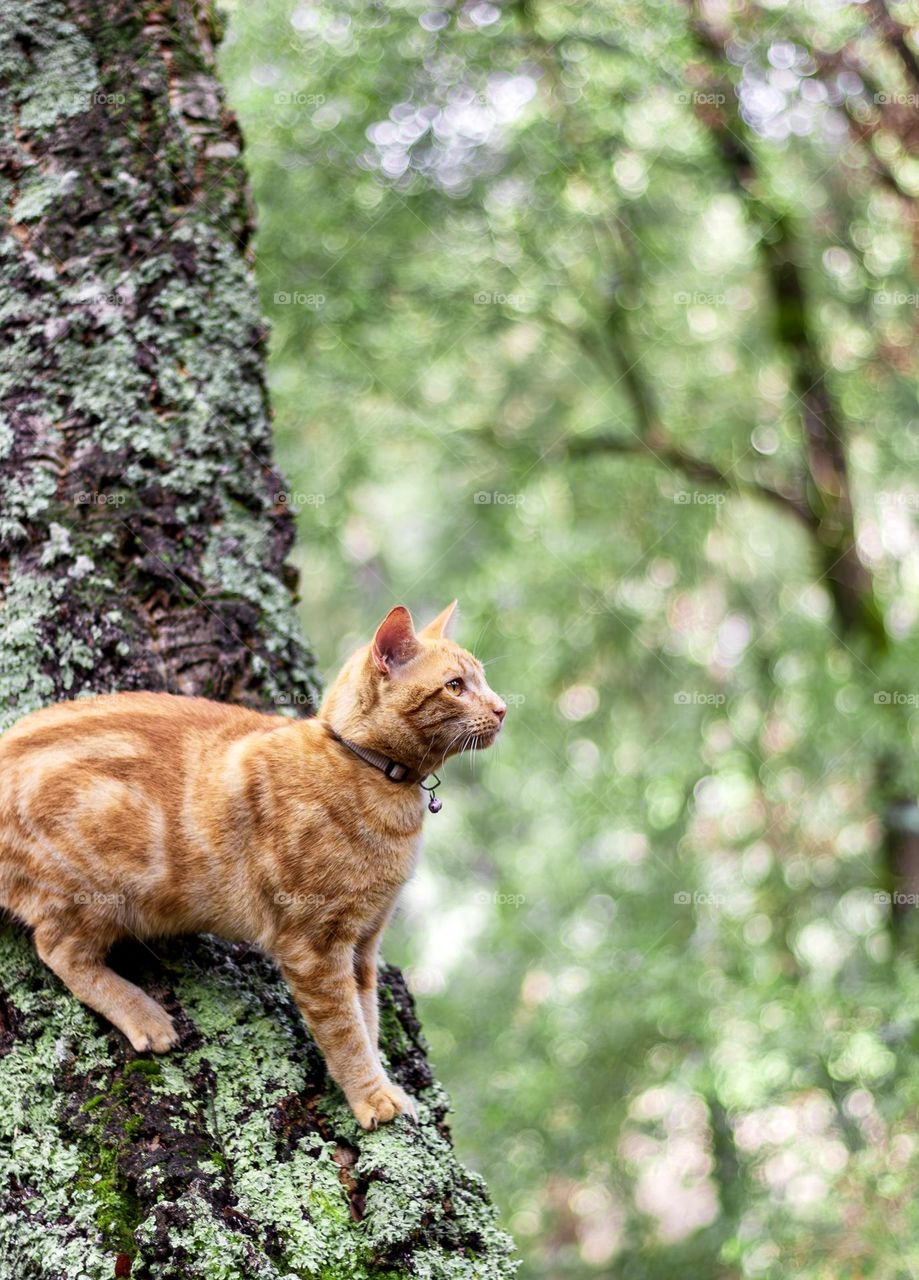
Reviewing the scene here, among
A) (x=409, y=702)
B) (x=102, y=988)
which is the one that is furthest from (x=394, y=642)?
(x=102, y=988)

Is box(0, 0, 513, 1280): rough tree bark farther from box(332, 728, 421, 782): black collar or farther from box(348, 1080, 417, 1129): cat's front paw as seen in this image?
box(332, 728, 421, 782): black collar

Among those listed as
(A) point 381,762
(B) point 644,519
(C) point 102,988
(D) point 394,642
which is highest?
(D) point 394,642

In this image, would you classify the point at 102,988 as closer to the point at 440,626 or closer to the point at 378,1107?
the point at 378,1107

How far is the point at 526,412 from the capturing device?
26.8 ft

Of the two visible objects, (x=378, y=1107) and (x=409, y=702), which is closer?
(x=378, y=1107)

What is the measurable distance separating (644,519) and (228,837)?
5.81m

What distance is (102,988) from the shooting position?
2.35 m

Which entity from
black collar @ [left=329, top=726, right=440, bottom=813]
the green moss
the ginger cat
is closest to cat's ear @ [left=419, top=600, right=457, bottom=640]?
the ginger cat

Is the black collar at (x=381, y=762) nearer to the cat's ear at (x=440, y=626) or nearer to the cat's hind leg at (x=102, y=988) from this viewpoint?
the cat's ear at (x=440, y=626)

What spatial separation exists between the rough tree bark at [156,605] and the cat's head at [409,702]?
1.12 ft

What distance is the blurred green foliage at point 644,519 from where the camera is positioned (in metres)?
6.34

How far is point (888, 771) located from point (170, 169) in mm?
5169

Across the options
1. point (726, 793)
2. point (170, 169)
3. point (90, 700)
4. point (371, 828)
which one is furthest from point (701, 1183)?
point (170, 169)

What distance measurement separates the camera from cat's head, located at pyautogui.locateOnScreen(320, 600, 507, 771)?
2.80m
